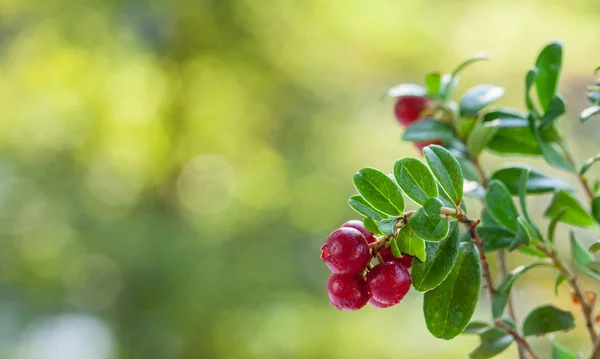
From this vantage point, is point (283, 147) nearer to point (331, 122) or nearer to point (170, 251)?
point (331, 122)

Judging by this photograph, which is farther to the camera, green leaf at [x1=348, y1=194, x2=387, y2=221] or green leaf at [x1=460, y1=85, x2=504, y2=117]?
green leaf at [x1=460, y1=85, x2=504, y2=117]

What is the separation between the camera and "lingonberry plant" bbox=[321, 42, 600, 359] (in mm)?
290

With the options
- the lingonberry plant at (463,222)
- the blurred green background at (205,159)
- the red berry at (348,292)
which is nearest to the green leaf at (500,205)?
the lingonberry plant at (463,222)

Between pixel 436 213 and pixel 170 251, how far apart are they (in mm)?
1577

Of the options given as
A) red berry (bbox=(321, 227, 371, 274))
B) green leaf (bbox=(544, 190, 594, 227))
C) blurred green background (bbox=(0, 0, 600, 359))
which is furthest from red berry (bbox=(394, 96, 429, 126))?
blurred green background (bbox=(0, 0, 600, 359))

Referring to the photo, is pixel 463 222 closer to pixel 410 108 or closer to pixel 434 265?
pixel 434 265

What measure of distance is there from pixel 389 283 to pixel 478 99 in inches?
8.1

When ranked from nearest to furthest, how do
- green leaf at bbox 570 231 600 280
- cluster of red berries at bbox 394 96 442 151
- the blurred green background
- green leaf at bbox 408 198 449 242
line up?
green leaf at bbox 408 198 449 242 → green leaf at bbox 570 231 600 280 → cluster of red berries at bbox 394 96 442 151 → the blurred green background

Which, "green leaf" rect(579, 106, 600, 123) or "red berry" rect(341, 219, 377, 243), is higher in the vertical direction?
"green leaf" rect(579, 106, 600, 123)

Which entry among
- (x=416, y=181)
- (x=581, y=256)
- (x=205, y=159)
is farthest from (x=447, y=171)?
(x=205, y=159)

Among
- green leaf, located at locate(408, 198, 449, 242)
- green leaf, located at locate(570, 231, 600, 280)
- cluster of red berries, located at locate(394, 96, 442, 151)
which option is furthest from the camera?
cluster of red berries, located at locate(394, 96, 442, 151)

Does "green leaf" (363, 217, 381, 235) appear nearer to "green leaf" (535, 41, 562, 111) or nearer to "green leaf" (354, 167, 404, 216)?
"green leaf" (354, 167, 404, 216)

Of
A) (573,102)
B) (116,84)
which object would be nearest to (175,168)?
(116,84)

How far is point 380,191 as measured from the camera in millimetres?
303
